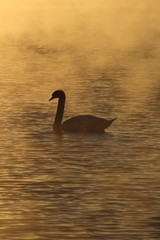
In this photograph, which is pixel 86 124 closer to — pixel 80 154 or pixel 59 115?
pixel 59 115

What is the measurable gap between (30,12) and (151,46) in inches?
2517

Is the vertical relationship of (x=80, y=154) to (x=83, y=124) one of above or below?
below

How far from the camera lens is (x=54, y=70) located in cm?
4662

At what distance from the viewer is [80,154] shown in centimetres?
2569

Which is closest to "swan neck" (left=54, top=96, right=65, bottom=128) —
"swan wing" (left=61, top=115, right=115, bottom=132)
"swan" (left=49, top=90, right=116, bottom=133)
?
"swan" (left=49, top=90, right=116, bottom=133)

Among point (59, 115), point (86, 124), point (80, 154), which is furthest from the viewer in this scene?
point (59, 115)

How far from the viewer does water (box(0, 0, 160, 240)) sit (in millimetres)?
19312

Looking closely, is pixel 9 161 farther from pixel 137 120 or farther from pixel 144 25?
pixel 144 25

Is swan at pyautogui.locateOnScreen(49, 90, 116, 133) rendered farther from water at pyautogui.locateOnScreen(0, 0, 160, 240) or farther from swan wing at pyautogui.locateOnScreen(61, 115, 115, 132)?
water at pyautogui.locateOnScreen(0, 0, 160, 240)

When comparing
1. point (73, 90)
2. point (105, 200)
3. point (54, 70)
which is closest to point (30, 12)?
point (54, 70)

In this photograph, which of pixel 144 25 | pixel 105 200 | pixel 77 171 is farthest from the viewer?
pixel 144 25

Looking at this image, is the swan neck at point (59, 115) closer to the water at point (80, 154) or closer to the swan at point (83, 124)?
the swan at point (83, 124)

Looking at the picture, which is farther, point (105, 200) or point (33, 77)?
point (33, 77)

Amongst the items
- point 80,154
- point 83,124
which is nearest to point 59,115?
point 83,124
